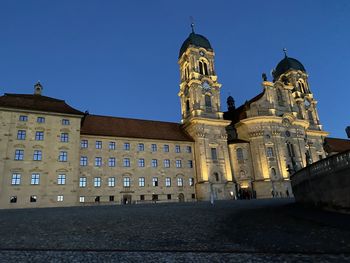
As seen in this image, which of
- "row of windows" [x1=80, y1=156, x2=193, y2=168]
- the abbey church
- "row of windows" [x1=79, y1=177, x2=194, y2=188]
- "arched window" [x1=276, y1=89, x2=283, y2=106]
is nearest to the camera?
the abbey church

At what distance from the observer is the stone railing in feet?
46.1

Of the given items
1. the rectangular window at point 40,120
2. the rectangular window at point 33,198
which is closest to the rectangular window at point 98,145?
the rectangular window at point 40,120

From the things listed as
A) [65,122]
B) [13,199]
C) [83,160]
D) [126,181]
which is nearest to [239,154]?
[126,181]

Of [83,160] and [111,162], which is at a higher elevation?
[83,160]

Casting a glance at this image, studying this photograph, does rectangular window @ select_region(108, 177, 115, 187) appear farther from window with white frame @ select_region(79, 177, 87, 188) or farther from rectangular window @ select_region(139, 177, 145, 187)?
rectangular window @ select_region(139, 177, 145, 187)

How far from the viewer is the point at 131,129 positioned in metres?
48.6

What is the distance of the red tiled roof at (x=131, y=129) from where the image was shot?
45000 mm

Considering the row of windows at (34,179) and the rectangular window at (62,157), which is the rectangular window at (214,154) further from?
the row of windows at (34,179)

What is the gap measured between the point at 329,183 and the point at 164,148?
33.6m

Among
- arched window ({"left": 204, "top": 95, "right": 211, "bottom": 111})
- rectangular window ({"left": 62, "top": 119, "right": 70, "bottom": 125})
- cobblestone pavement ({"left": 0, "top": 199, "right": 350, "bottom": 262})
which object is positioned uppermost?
arched window ({"left": 204, "top": 95, "right": 211, "bottom": 111})

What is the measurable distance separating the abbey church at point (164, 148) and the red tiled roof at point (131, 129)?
0.59ft

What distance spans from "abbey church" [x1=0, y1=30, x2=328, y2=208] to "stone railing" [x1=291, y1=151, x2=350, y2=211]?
1157 centimetres

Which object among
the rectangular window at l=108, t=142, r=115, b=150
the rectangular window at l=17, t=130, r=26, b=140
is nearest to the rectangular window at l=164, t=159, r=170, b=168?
the rectangular window at l=108, t=142, r=115, b=150

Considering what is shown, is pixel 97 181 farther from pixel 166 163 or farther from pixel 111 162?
pixel 166 163
